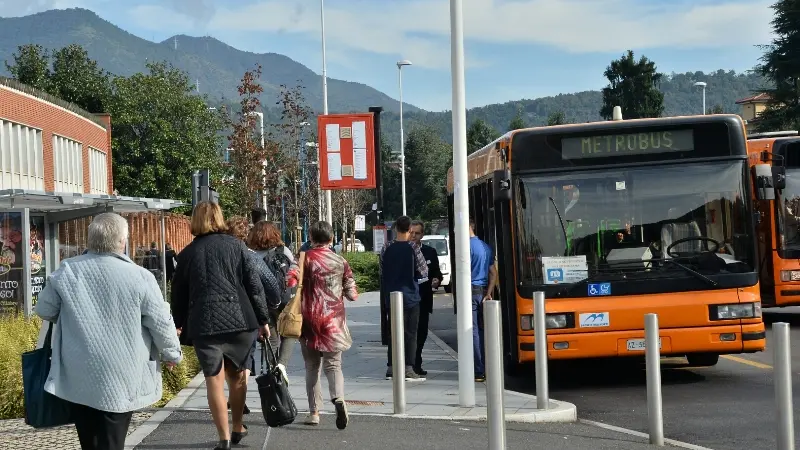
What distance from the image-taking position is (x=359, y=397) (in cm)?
1209

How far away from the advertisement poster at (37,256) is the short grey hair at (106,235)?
16.7 meters

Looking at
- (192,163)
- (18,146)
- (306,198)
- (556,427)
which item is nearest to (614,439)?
(556,427)

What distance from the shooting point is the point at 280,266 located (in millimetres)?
11953

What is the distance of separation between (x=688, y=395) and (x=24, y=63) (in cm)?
5995

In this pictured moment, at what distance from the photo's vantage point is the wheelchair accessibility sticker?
40.5 ft

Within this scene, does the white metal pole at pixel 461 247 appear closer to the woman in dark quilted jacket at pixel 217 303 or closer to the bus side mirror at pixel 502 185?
the bus side mirror at pixel 502 185

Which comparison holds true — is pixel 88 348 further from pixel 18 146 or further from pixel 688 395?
pixel 18 146

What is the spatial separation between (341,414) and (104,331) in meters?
3.77

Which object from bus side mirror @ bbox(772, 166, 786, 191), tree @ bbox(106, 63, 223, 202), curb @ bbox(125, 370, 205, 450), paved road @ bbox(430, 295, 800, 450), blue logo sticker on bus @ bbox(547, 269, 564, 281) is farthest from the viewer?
tree @ bbox(106, 63, 223, 202)

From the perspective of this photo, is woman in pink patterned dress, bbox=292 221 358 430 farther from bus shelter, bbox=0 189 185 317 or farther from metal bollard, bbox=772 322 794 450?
bus shelter, bbox=0 189 185 317

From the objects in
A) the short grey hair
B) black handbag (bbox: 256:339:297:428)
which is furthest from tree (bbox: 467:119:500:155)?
the short grey hair

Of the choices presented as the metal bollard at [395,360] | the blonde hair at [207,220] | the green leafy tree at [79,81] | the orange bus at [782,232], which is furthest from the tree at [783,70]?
the blonde hair at [207,220]

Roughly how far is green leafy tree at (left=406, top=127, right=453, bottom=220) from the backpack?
91.8 meters

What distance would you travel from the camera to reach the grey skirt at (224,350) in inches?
333
